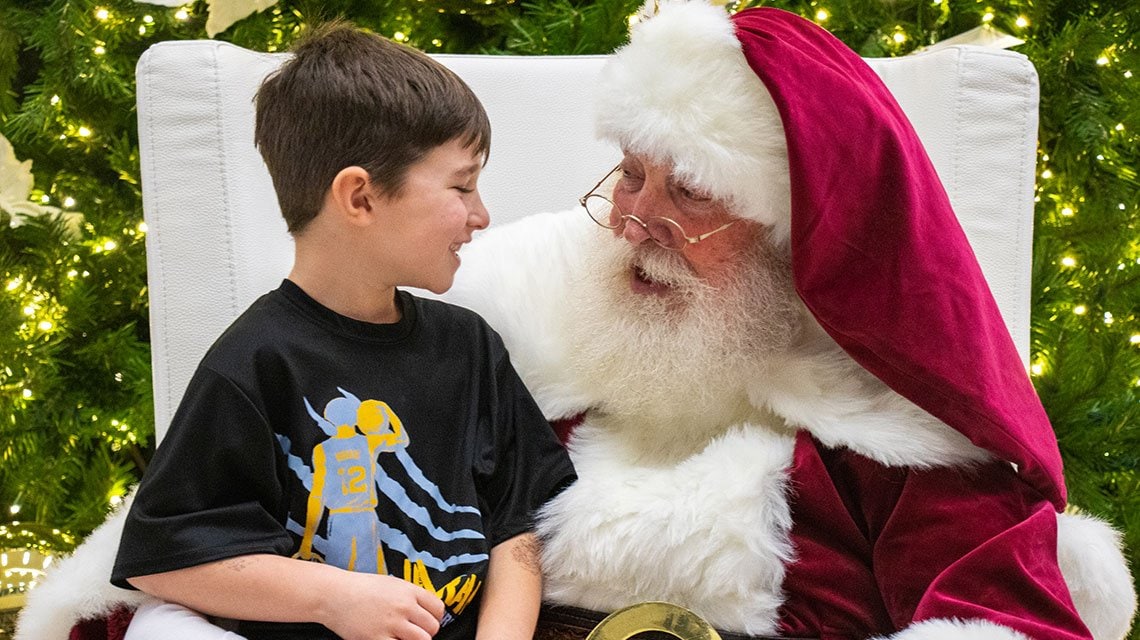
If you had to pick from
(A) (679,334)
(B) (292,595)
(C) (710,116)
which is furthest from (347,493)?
(C) (710,116)

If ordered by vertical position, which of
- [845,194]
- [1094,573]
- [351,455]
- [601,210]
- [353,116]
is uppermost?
[353,116]

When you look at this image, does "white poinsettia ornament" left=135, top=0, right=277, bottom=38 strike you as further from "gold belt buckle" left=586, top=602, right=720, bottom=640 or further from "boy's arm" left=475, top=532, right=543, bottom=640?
"gold belt buckle" left=586, top=602, right=720, bottom=640

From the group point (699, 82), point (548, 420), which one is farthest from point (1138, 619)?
point (699, 82)

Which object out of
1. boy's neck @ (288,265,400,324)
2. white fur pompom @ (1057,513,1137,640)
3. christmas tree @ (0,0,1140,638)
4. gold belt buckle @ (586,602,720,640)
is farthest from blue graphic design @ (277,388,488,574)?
christmas tree @ (0,0,1140,638)

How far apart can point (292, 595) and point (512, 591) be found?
260 millimetres

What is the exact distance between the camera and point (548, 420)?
1408mm

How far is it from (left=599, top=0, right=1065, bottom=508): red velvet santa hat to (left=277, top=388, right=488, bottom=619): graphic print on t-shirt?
45cm

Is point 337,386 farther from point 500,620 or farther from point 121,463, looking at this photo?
point 121,463

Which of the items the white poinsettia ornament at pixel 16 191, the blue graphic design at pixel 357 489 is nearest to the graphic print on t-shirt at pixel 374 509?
the blue graphic design at pixel 357 489

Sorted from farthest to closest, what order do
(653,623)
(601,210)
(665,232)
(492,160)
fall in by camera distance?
1. (492,160)
2. (601,210)
3. (665,232)
4. (653,623)

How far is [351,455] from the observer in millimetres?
1162

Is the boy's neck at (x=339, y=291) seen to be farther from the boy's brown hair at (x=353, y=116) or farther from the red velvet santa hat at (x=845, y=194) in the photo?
the red velvet santa hat at (x=845, y=194)

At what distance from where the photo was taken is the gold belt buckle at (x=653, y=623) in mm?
1064

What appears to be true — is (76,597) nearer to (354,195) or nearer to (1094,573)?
(354,195)
